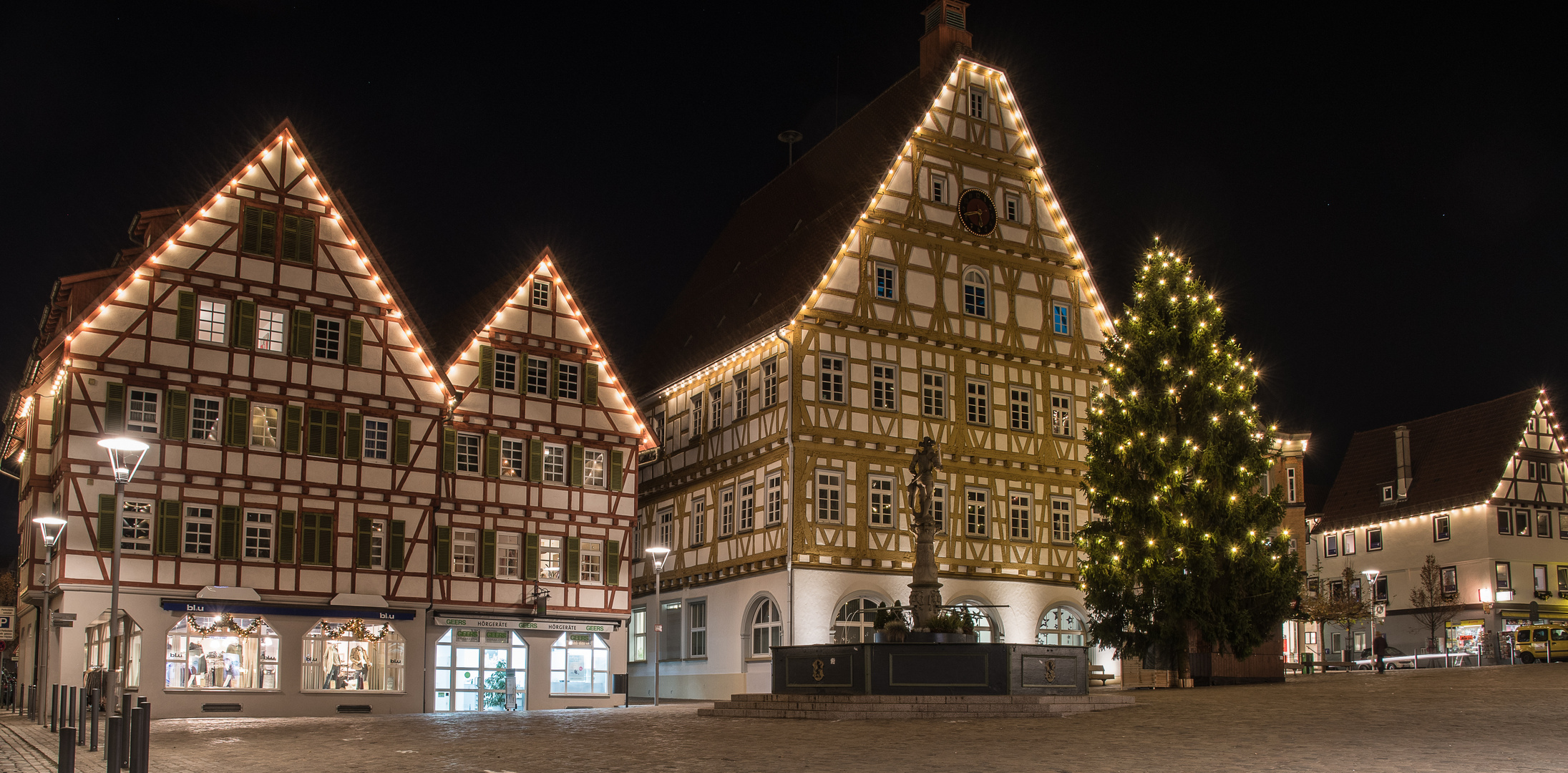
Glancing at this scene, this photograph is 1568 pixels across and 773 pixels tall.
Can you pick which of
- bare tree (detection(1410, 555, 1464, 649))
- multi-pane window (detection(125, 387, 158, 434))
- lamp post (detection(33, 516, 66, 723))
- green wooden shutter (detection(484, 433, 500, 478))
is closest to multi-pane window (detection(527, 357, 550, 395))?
green wooden shutter (detection(484, 433, 500, 478))

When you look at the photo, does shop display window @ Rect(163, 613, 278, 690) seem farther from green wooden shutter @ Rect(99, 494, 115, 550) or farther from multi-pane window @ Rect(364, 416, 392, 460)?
multi-pane window @ Rect(364, 416, 392, 460)

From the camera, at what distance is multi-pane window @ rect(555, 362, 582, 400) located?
1474 inches

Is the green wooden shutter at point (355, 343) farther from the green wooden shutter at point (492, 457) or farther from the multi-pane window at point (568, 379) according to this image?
the multi-pane window at point (568, 379)

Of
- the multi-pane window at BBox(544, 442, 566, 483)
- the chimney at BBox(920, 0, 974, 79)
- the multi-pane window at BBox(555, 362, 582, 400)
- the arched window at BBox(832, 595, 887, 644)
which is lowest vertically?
the arched window at BBox(832, 595, 887, 644)

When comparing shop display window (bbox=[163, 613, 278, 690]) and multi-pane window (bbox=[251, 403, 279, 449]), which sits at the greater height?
multi-pane window (bbox=[251, 403, 279, 449])

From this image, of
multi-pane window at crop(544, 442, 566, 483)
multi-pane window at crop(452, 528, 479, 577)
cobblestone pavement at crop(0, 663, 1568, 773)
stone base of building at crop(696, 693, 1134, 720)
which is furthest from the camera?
multi-pane window at crop(544, 442, 566, 483)

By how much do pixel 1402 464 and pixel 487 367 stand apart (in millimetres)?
44855

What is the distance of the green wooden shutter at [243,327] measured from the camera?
32719 mm

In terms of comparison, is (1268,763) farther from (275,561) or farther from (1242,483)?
(275,561)

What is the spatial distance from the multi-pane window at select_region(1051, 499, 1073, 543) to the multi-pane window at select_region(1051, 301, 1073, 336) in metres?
4.82

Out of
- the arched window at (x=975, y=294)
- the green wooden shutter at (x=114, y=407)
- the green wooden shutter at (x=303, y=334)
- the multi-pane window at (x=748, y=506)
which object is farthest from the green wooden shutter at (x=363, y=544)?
the arched window at (x=975, y=294)

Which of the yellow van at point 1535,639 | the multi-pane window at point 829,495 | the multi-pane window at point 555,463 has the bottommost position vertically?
the yellow van at point 1535,639

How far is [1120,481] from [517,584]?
14.9m

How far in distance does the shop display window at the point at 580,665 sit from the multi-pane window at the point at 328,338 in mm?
9051
